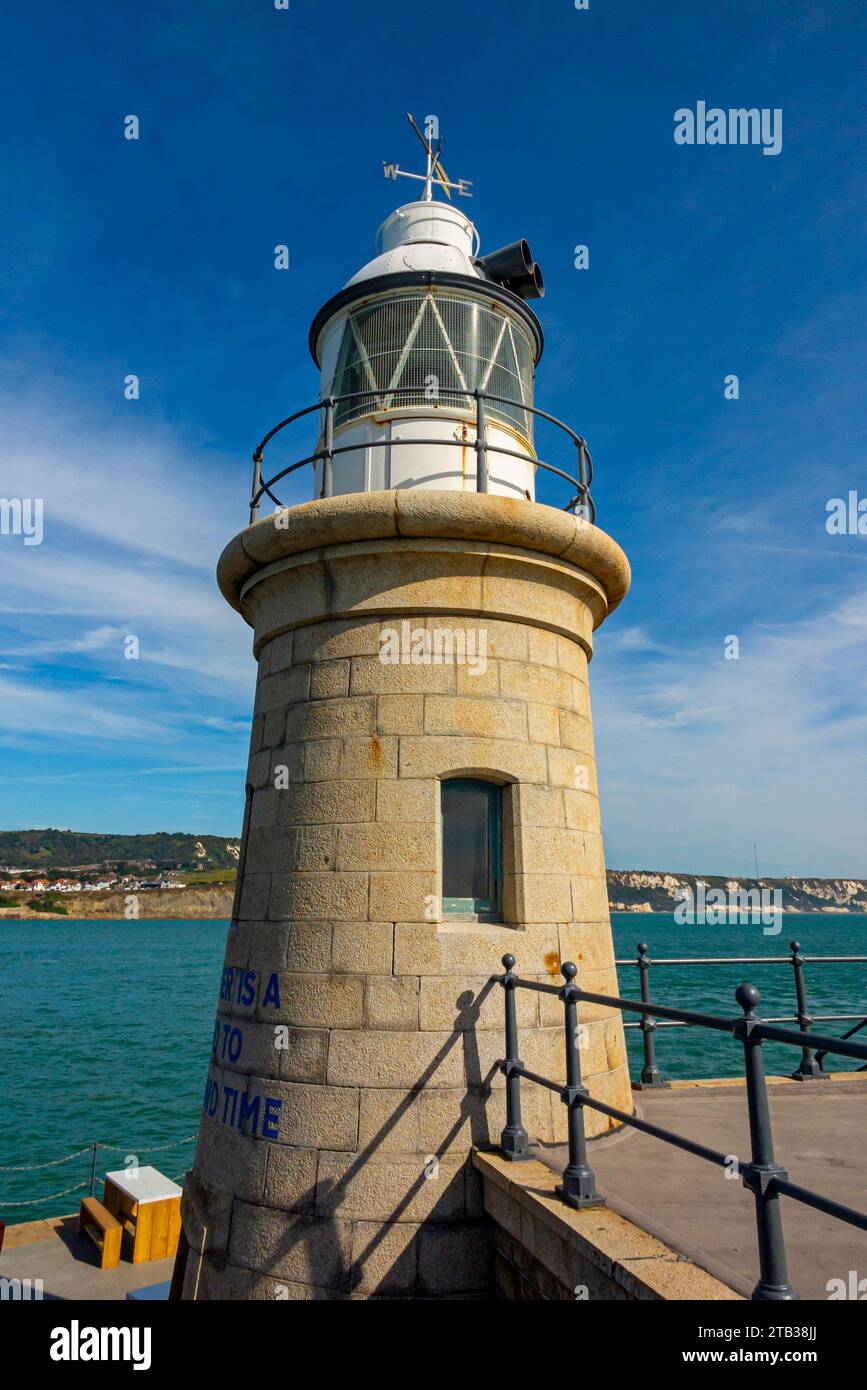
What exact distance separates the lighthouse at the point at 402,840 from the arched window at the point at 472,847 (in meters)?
0.02

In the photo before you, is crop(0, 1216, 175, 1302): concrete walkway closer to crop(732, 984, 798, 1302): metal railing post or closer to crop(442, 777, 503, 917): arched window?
crop(442, 777, 503, 917): arched window

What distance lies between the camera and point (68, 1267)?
35.4ft

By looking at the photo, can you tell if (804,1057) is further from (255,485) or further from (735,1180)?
(255,485)

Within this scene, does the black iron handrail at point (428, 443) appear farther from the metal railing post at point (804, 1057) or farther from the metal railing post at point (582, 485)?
the metal railing post at point (804, 1057)

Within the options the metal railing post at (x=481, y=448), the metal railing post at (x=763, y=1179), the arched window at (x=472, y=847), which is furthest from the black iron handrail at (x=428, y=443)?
the metal railing post at (x=763, y=1179)

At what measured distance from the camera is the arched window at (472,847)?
5.86m

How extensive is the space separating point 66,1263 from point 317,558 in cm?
1040

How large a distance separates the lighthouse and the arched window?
0.02 meters

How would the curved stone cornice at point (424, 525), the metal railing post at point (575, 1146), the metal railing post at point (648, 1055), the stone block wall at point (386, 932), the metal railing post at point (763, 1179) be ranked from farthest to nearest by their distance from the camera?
the metal railing post at point (648, 1055), the curved stone cornice at point (424, 525), the stone block wall at point (386, 932), the metal railing post at point (575, 1146), the metal railing post at point (763, 1179)

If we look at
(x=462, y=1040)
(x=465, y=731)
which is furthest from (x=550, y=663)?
(x=462, y=1040)

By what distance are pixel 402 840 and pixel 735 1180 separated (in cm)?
269

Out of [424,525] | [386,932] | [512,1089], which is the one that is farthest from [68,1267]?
[424,525]
